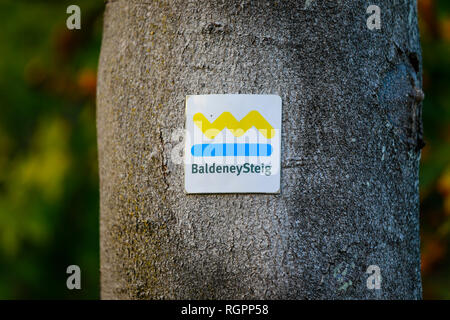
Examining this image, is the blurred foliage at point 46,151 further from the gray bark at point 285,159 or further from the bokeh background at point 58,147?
the gray bark at point 285,159

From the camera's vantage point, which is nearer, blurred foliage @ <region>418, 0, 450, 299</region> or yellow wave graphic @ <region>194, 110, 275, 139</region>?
yellow wave graphic @ <region>194, 110, 275, 139</region>

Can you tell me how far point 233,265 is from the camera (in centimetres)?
98

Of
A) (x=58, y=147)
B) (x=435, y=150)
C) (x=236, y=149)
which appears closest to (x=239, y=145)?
(x=236, y=149)

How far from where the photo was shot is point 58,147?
2.95 meters

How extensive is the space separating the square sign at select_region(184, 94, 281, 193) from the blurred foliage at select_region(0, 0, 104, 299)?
1.75 metres

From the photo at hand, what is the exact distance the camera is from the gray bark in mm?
979

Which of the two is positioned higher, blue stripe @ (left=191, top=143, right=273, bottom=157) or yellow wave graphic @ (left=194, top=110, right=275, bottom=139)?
yellow wave graphic @ (left=194, top=110, right=275, bottom=139)

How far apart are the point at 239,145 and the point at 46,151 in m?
2.26

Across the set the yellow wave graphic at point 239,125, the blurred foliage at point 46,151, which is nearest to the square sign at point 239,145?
the yellow wave graphic at point 239,125

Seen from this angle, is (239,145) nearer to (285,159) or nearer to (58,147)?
(285,159)

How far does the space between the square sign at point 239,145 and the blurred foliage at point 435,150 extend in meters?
1.32

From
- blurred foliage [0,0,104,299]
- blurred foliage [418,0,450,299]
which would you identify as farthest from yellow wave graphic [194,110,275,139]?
blurred foliage [0,0,104,299]

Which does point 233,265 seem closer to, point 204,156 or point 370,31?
point 204,156

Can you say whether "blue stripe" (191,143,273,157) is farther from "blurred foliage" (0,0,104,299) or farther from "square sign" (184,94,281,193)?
"blurred foliage" (0,0,104,299)
